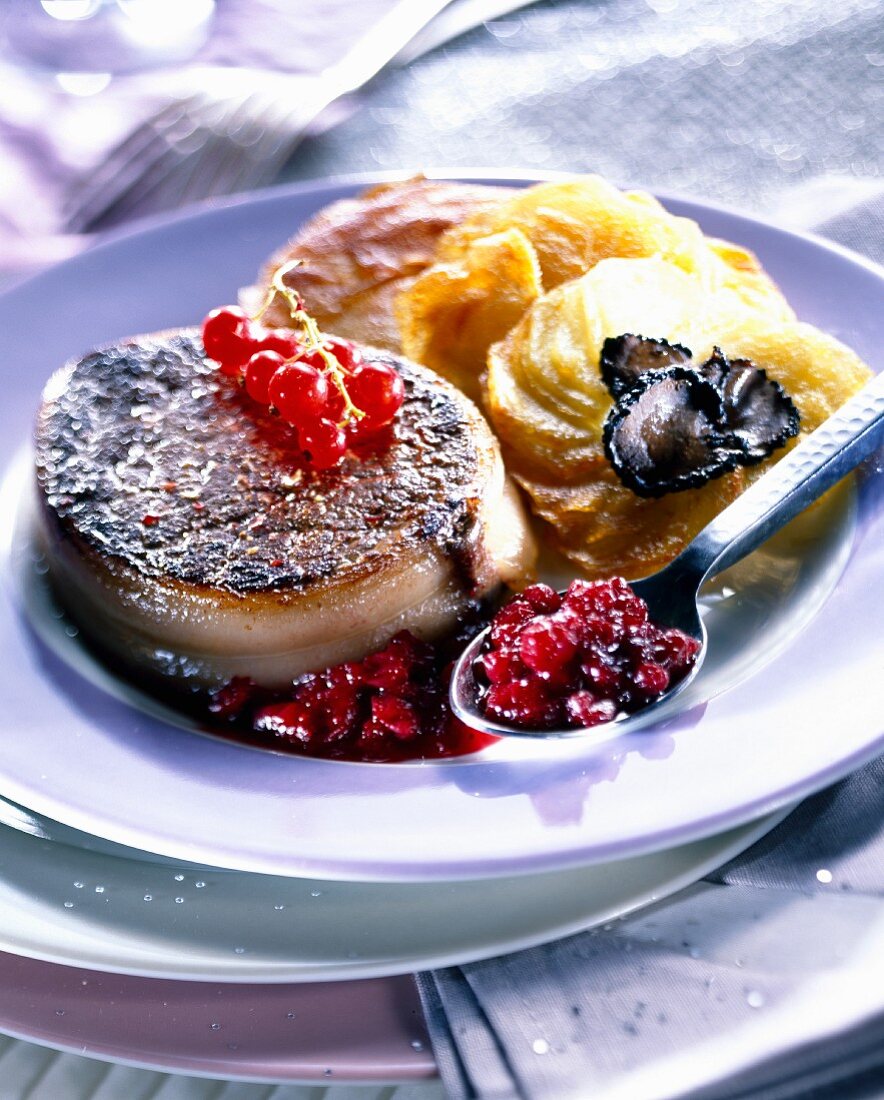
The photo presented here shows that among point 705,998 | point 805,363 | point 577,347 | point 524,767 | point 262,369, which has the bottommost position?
point 705,998

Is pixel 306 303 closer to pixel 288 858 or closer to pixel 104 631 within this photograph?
pixel 104 631

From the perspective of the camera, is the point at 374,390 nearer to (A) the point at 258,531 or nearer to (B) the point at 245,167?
(A) the point at 258,531

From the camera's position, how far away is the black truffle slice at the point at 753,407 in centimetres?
207

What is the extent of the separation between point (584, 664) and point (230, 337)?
0.99 m

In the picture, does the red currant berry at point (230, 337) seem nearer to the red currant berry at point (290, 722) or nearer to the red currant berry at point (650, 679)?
the red currant berry at point (290, 722)

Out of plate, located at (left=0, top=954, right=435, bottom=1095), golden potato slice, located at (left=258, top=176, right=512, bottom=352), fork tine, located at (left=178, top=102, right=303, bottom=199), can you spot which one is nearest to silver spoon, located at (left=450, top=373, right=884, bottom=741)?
plate, located at (left=0, top=954, right=435, bottom=1095)

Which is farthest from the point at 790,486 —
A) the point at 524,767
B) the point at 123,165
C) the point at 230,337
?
the point at 123,165

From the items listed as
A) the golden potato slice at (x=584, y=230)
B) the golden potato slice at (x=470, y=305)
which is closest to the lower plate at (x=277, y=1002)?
the golden potato slice at (x=470, y=305)

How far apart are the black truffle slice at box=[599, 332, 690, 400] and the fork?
195cm

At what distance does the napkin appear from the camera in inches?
52.9

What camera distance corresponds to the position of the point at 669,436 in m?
2.06

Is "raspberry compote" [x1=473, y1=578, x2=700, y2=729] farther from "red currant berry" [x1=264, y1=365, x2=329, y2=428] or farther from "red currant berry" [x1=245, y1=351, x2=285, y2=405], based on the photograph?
"red currant berry" [x1=245, y1=351, x2=285, y2=405]

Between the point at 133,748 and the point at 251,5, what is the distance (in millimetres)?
3561

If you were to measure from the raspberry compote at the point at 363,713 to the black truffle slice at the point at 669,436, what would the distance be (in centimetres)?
49
